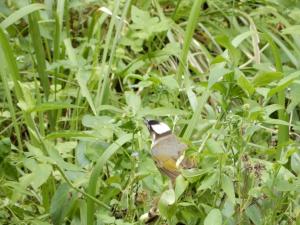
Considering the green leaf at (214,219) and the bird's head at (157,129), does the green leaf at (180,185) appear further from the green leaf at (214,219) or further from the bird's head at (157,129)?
the bird's head at (157,129)

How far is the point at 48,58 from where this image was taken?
3.99 metres

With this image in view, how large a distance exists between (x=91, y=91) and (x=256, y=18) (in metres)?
1.25

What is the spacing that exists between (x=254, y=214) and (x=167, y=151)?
351 mm

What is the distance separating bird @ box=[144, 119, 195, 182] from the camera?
99.8 inches

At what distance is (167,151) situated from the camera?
2.62 metres

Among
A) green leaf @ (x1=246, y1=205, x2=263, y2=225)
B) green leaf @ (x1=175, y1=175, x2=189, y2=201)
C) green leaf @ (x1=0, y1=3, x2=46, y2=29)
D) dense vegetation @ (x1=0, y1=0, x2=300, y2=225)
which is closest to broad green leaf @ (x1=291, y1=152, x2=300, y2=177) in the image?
dense vegetation @ (x1=0, y1=0, x2=300, y2=225)

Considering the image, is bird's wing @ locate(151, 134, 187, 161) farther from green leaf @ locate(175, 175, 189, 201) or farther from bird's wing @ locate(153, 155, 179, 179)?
green leaf @ locate(175, 175, 189, 201)

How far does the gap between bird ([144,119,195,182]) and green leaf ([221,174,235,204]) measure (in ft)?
0.46

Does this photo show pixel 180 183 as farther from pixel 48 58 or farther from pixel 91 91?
pixel 48 58

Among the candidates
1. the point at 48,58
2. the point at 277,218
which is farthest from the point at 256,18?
the point at 277,218

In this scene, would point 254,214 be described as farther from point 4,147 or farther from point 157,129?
point 4,147

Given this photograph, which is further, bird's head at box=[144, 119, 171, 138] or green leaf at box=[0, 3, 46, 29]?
green leaf at box=[0, 3, 46, 29]

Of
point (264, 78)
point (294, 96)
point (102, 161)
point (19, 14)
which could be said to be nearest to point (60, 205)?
point (102, 161)

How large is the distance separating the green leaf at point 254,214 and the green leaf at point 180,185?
15.6 inches
